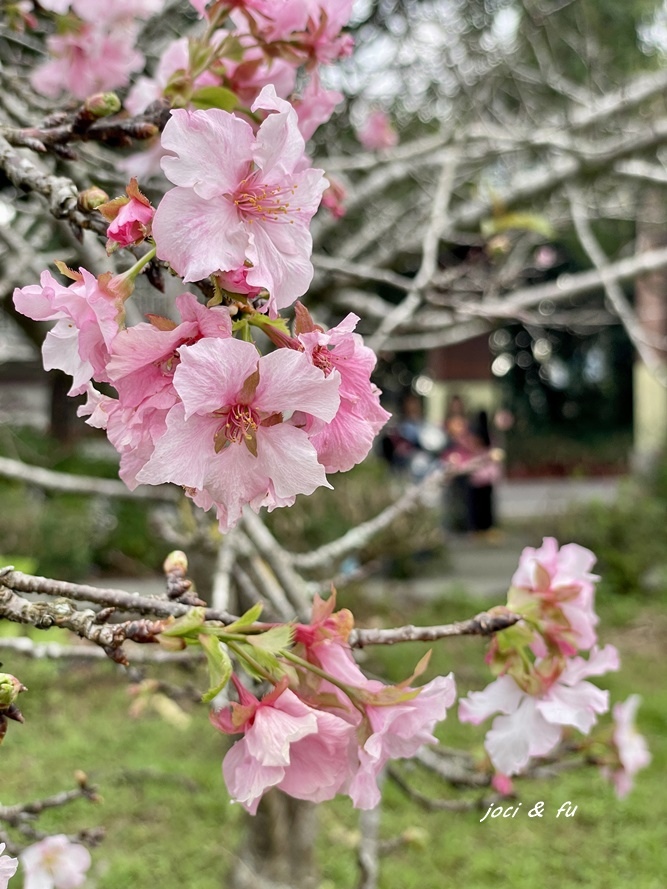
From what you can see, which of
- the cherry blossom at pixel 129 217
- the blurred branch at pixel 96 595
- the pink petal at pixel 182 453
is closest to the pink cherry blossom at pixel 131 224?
the cherry blossom at pixel 129 217

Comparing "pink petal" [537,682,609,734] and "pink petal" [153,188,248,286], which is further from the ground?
"pink petal" [153,188,248,286]

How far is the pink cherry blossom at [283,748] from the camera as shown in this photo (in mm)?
540

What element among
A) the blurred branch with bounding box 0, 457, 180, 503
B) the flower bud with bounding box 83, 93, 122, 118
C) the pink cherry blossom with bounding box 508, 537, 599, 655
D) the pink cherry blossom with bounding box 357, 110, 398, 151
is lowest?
the blurred branch with bounding box 0, 457, 180, 503

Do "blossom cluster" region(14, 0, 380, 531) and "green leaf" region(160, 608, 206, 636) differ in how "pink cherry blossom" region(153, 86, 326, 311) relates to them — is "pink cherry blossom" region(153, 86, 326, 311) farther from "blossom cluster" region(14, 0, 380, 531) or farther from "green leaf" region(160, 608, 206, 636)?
"green leaf" region(160, 608, 206, 636)

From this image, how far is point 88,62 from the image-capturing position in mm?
1171

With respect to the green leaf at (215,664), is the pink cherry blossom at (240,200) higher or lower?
higher

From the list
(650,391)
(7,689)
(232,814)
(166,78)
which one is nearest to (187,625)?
(7,689)

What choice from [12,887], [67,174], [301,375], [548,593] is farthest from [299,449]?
[12,887]

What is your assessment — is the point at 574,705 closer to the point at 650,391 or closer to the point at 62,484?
the point at 62,484

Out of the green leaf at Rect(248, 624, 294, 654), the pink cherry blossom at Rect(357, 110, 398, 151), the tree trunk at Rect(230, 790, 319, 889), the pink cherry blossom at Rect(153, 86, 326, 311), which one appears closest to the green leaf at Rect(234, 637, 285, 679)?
the green leaf at Rect(248, 624, 294, 654)

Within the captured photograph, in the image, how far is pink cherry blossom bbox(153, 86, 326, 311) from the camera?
0.49m

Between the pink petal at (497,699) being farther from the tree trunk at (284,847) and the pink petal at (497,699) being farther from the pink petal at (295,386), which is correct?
the tree trunk at (284,847)

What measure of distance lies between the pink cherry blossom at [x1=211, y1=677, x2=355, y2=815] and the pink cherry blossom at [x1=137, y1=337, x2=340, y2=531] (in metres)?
0.14

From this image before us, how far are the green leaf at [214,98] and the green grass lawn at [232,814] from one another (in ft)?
7.05
